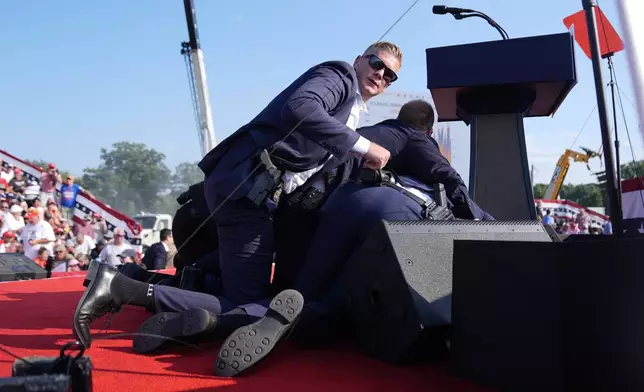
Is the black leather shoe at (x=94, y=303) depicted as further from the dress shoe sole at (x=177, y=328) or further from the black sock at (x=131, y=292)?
the dress shoe sole at (x=177, y=328)

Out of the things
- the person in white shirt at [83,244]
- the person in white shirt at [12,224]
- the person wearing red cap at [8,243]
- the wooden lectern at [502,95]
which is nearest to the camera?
the wooden lectern at [502,95]

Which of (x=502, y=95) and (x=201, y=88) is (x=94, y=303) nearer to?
(x=502, y=95)

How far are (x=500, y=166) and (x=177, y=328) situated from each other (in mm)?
3053

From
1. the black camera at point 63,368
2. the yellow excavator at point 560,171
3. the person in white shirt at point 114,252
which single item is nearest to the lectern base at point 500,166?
the black camera at point 63,368

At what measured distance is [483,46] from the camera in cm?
379

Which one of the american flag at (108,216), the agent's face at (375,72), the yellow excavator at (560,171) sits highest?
the yellow excavator at (560,171)

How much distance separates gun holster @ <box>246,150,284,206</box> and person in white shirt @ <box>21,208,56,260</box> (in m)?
7.11

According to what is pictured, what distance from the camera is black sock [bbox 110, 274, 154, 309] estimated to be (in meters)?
2.21

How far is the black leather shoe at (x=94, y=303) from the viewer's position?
6.57ft

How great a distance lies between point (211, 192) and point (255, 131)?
0.32m

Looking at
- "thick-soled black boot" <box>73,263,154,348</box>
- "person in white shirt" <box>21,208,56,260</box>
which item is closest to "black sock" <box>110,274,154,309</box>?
"thick-soled black boot" <box>73,263,154,348</box>

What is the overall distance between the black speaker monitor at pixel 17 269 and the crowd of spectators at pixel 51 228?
2.17 feet

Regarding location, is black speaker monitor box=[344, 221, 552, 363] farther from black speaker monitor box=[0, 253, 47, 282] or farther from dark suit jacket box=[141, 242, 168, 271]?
dark suit jacket box=[141, 242, 168, 271]

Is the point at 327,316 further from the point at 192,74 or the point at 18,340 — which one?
the point at 192,74
